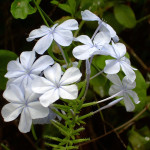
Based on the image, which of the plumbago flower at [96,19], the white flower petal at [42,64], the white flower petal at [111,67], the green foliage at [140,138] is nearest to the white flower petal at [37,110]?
the white flower petal at [42,64]

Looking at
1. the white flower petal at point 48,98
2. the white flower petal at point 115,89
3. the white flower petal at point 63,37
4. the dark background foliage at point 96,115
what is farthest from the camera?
the dark background foliage at point 96,115

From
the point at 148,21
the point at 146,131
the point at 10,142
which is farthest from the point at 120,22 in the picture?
the point at 10,142

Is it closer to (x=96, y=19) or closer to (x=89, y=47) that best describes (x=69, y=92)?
(x=89, y=47)

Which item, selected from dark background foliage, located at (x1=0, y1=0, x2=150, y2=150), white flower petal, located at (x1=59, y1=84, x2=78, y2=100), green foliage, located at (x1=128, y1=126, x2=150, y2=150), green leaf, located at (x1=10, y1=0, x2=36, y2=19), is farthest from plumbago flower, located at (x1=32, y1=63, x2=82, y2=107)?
green foliage, located at (x1=128, y1=126, x2=150, y2=150)

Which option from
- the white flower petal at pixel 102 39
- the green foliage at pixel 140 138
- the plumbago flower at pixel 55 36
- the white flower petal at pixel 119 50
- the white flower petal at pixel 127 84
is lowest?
the green foliage at pixel 140 138

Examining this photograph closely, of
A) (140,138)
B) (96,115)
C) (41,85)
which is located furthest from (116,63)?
(140,138)

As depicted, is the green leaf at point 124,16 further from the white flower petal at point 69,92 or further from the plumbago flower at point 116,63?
the white flower petal at point 69,92
